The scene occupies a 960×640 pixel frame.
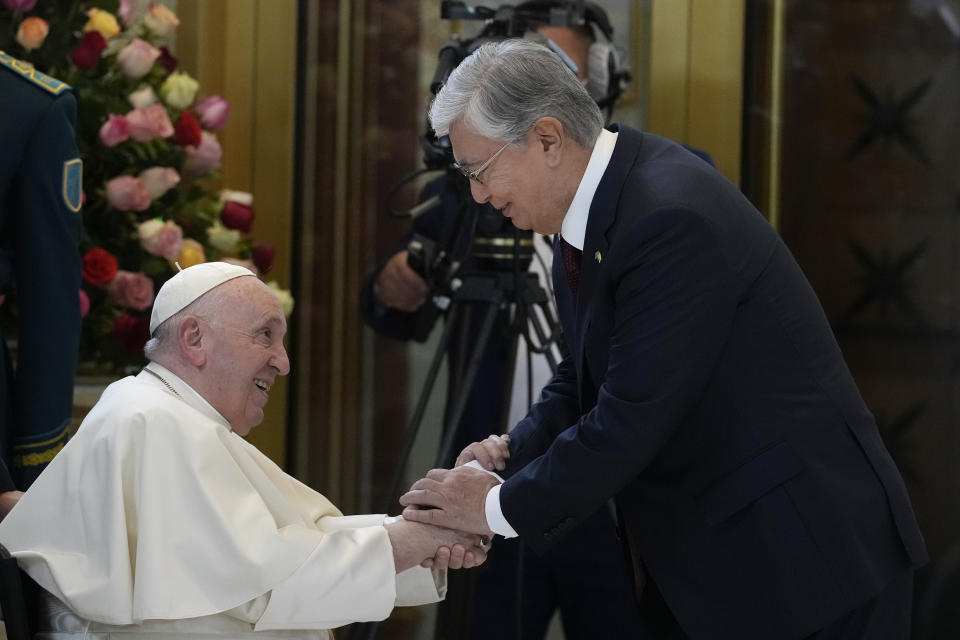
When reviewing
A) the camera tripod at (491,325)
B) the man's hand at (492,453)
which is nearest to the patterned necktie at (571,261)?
the man's hand at (492,453)

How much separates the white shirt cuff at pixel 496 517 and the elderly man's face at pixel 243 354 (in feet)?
1.34

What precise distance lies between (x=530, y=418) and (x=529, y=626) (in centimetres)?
86

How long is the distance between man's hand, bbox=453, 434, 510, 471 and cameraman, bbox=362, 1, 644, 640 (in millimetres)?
606

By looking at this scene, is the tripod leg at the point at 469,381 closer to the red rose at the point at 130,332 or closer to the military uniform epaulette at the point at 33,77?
the red rose at the point at 130,332

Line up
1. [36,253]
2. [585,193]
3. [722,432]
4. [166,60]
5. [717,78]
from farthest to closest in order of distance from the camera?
[717,78] → [166,60] → [36,253] → [585,193] → [722,432]

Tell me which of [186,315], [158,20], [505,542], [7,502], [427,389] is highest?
[158,20]

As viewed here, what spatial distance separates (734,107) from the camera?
4105mm

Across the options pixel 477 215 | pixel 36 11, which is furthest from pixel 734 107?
pixel 36 11

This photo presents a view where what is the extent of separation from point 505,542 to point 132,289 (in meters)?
1.13

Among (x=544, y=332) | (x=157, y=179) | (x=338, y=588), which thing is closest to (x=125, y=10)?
(x=157, y=179)

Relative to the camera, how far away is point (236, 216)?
3.59 metres

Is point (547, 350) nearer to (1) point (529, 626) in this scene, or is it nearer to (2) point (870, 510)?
(1) point (529, 626)

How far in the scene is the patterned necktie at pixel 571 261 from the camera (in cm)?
→ 227

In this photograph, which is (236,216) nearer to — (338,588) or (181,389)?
(181,389)
